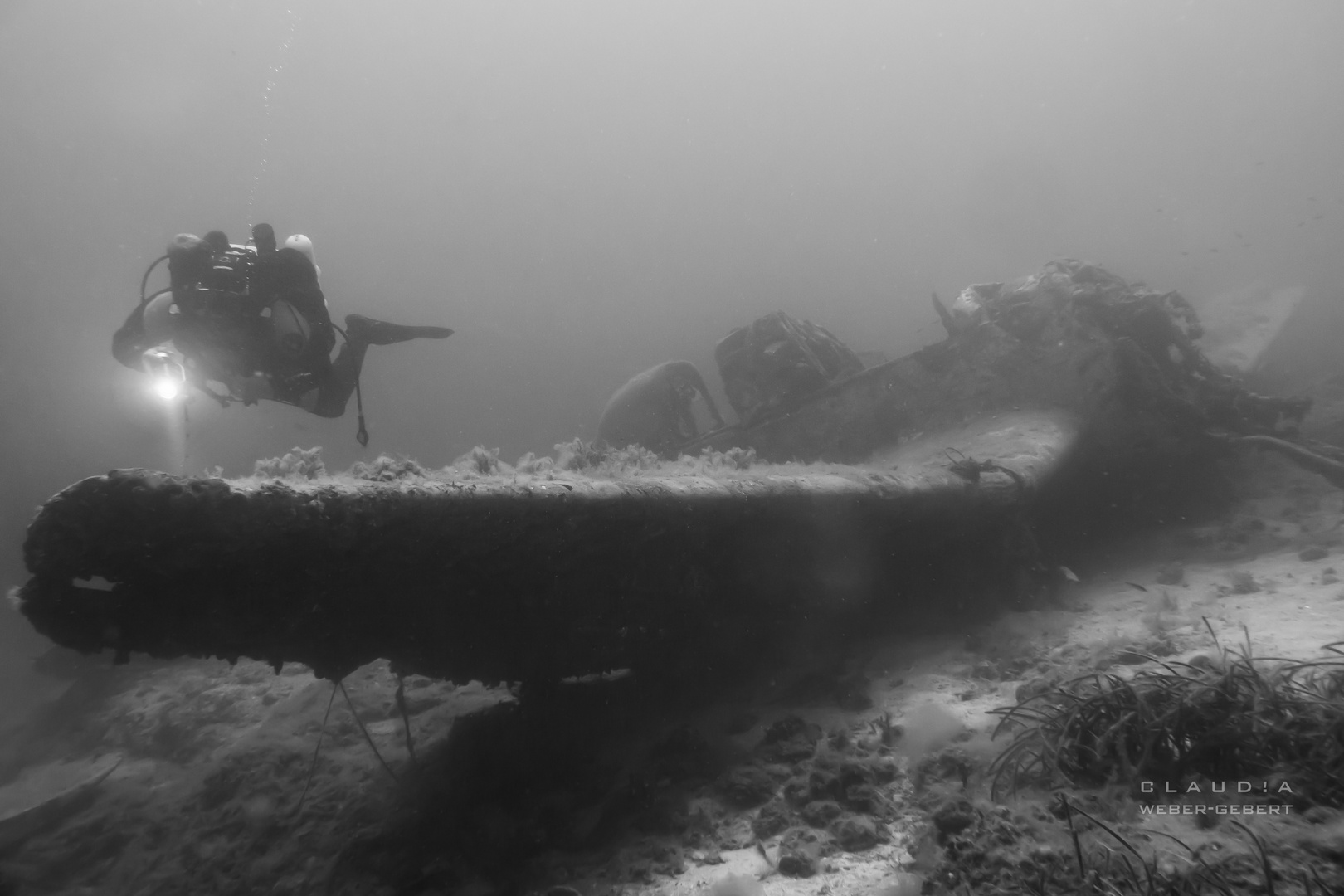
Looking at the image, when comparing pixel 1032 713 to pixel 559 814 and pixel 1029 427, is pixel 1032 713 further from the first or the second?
pixel 1029 427

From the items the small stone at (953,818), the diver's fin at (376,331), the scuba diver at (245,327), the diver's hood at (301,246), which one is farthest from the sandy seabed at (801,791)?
the diver's hood at (301,246)

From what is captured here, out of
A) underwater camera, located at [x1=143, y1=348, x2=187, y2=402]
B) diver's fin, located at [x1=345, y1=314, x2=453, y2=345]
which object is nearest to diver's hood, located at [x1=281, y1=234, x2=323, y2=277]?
diver's fin, located at [x1=345, y1=314, x2=453, y2=345]

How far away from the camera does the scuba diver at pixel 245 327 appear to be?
18.7 ft

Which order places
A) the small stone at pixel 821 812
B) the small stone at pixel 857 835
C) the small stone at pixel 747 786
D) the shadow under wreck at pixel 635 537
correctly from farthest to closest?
the small stone at pixel 747 786 < the small stone at pixel 821 812 < the small stone at pixel 857 835 < the shadow under wreck at pixel 635 537

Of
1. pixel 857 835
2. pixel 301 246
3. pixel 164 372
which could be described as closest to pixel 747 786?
pixel 857 835

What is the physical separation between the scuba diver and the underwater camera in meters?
0.01

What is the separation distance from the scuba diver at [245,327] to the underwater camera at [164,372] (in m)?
0.01

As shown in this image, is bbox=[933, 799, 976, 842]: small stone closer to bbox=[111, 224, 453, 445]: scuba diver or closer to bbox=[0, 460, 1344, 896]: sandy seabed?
bbox=[0, 460, 1344, 896]: sandy seabed

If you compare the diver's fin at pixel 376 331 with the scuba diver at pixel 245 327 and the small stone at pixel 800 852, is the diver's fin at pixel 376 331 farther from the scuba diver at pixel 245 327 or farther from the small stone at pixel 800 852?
the small stone at pixel 800 852

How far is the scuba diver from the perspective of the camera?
18.7 feet

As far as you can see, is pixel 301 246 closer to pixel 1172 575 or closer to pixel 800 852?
pixel 800 852

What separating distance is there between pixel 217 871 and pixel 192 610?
11.2 feet

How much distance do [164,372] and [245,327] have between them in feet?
5.15

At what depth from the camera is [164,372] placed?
6.49 metres
